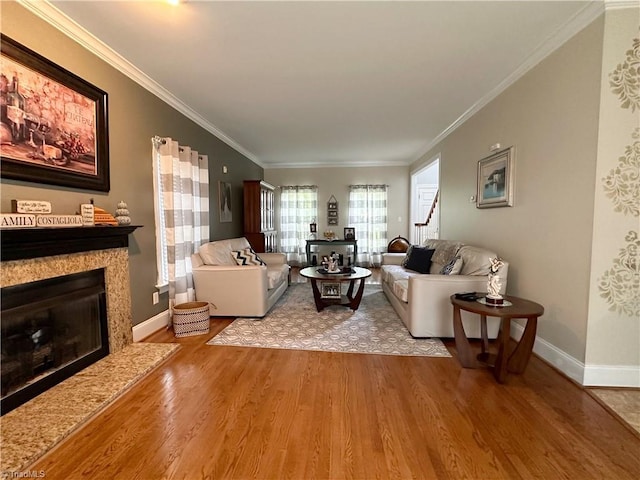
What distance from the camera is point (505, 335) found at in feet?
6.85

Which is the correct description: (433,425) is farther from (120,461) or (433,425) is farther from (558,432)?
(120,461)

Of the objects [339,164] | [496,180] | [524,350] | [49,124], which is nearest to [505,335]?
[524,350]

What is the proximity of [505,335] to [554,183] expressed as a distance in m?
1.28

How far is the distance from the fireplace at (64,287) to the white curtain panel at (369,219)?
209 inches

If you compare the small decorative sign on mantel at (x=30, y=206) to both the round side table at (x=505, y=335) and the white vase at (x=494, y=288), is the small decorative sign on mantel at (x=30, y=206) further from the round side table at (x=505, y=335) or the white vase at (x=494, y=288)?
the white vase at (x=494, y=288)

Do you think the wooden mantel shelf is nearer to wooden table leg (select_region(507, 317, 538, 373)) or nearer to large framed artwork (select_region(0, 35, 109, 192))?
large framed artwork (select_region(0, 35, 109, 192))

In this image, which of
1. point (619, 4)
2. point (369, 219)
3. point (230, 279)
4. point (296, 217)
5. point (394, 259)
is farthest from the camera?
point (296, 217)

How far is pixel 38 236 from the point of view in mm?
1806

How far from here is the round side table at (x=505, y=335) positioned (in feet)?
6.73

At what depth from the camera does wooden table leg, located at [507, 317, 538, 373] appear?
212cm

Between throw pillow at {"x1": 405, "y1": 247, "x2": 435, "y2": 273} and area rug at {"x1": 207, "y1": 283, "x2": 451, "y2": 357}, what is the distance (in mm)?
657

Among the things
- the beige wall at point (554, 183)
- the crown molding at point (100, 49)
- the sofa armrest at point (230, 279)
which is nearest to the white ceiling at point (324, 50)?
the crown molding at point (100, 49)

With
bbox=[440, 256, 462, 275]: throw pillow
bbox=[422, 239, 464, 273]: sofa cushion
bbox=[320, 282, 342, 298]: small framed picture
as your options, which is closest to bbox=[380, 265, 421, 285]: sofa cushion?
bbox=[422, 239, 464, 273]: sofa cushion

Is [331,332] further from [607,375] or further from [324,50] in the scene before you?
[324,50]
